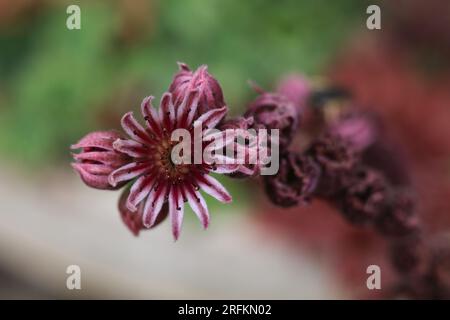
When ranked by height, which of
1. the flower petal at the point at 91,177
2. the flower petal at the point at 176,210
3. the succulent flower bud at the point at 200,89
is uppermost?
the succulent flower bud at the point at 200,89

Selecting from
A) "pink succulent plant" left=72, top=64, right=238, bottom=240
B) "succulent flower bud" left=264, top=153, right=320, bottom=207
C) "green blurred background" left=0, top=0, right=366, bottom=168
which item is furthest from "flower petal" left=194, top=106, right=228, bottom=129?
"green blurred background" left=0, top=0, right=366, bottom=168

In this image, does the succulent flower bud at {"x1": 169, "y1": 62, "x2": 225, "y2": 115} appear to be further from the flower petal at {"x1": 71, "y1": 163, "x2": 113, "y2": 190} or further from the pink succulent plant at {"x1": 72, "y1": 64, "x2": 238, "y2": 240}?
the flower petal at {"x1": 71, "y1": 163, "x2": 113, "y2": 190}

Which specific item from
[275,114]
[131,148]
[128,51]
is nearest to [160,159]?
[131,148]

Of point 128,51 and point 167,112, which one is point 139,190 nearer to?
point 167,112

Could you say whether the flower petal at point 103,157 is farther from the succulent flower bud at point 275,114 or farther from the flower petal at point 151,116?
the succulent flower bud at point 275,114

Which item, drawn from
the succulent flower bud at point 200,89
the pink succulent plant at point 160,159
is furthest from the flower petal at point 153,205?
the succulent flower bud at point 200,89

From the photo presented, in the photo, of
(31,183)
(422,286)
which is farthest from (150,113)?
(31,183)

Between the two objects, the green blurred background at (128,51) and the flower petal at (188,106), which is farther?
the green blurred background at (128,51)
